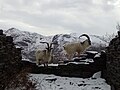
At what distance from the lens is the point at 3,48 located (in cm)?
966

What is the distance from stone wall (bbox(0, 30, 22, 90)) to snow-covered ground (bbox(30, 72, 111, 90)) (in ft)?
3.92

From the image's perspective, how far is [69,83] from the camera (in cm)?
1112

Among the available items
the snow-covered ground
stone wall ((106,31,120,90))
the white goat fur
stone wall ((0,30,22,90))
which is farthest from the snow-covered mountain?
stone wall ((106,31,120,90))

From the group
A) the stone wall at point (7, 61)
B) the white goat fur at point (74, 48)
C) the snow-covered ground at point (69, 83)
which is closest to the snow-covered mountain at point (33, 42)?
the white goat fur at point (74, 48)

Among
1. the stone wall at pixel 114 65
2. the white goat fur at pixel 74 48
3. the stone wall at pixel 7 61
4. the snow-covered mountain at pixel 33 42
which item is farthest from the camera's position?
the snow-covered mountain at pixel 33 42

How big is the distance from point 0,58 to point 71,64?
4261 millimetres

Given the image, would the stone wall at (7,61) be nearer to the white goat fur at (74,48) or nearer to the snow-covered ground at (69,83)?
the snow-covered ground at (69,83)

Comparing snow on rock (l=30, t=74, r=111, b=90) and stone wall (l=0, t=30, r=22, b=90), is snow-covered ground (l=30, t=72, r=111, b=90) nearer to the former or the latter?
snow on rock (l=30, t=74, r=111, b=90)

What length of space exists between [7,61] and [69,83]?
8.93ft

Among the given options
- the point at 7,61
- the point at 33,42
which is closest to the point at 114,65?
the point at 7,61

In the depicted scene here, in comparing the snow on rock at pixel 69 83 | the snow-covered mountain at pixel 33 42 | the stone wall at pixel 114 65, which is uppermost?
the stone wall at pixel 114 65

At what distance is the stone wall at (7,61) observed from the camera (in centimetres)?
891

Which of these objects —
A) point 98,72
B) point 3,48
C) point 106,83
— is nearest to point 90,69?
point 98,72

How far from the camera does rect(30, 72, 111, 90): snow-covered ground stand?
10.4 metres
